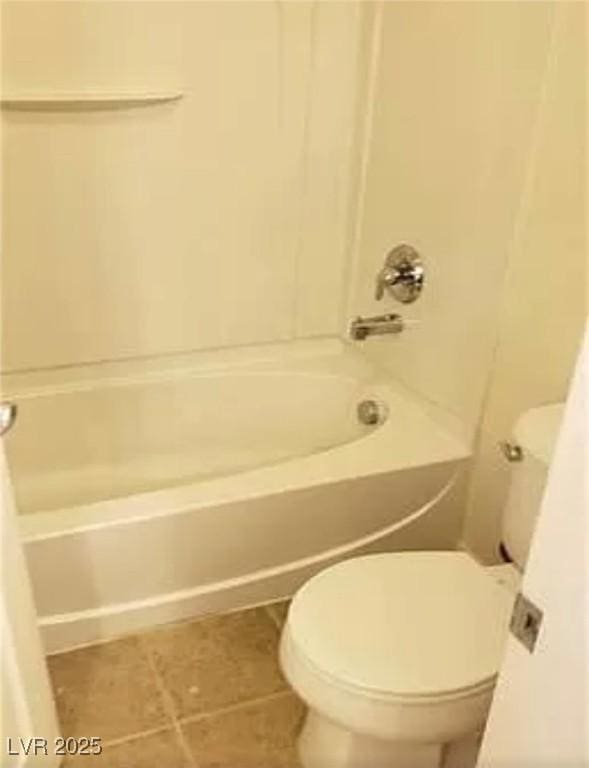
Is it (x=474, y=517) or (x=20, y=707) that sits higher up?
(x=20, y=707)

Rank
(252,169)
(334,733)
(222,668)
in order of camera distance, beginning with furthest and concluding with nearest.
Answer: (252,169), (222,668), (334,733)

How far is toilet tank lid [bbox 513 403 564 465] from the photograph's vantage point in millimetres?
1544

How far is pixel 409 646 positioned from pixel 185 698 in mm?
582

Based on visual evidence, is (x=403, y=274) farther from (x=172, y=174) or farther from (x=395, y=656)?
(x=395, y=656)

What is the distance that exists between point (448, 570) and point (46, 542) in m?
0.79

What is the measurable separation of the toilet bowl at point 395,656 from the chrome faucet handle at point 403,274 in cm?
77

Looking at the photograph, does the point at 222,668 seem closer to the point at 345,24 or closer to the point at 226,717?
the point at 226,717

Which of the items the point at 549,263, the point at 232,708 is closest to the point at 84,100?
the point at 549,263

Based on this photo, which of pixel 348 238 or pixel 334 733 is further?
pixel 348 238

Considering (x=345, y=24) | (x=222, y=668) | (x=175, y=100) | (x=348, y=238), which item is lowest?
(x=222, y=668)

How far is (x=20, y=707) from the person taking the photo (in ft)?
4.40

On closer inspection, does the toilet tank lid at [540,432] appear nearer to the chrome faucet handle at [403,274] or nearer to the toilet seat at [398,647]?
the toilet seat at [398,647]

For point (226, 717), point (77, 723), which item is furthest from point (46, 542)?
point (226, 717)

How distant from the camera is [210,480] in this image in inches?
83.4
